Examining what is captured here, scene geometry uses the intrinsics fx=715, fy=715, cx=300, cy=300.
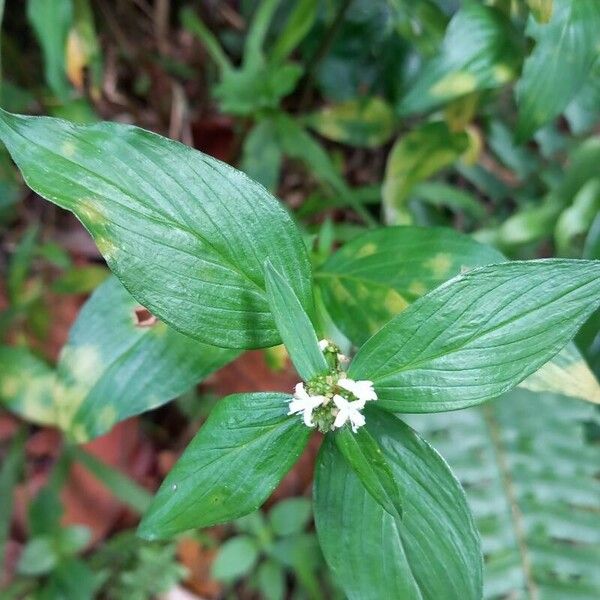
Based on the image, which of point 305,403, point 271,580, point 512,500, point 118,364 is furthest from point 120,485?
point 305,403

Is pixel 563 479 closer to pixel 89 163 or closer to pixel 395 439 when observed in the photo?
pixel 395 439

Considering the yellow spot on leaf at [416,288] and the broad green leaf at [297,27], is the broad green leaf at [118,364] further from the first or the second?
the broad green leaf at [297,27]

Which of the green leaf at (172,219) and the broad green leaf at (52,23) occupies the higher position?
the broad green leaf at (52,23)

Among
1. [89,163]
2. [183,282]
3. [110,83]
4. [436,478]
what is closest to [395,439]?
[436,478]

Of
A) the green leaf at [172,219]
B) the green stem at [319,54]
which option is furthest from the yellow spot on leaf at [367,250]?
the green stem at [319,54]

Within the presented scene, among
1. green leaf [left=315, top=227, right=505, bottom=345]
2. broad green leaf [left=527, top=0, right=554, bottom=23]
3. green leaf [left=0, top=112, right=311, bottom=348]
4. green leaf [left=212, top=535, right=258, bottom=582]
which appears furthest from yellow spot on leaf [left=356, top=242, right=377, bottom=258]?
green leaf [left=212, top=535, right=258, bottom=582]

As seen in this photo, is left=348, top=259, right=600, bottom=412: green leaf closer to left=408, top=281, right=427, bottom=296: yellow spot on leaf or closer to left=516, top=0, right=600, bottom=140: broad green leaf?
left=408, top=281, right=427, bottom=296: yellow spot on leaf

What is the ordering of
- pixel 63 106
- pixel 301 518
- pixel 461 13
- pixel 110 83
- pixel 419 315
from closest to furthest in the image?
pixel 419 315, pixel 461 13, pixel 63 106, pixel 301 518, pixel 110 83
